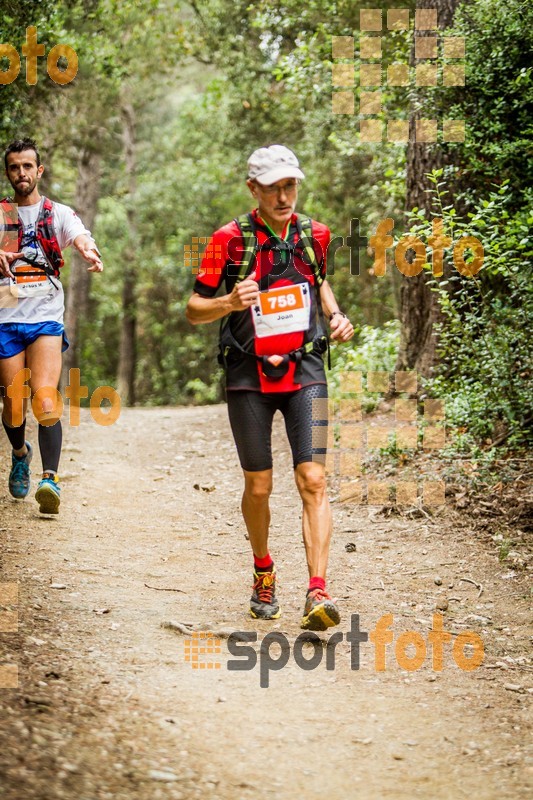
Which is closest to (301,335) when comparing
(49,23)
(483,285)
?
(483,285)

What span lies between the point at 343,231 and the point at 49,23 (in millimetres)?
8549

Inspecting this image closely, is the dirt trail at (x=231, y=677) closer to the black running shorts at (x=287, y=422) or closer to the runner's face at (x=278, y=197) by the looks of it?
the black running shorts at (x=287, y=422)

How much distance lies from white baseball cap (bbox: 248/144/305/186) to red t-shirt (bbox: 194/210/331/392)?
0.79 feet

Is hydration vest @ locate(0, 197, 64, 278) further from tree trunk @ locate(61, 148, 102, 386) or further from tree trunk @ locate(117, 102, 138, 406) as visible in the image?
tree trunk @ locate(117, 102, 138, 406)

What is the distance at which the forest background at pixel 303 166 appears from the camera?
24.3 feet

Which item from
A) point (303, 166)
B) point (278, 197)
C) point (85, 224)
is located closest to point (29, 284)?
point (278, 197)

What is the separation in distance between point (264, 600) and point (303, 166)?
14.5 meters

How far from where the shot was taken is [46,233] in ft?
20.0

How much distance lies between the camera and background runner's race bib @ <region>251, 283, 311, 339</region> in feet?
14.9

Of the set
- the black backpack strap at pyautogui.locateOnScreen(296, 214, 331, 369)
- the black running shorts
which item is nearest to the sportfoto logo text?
the black running shorts

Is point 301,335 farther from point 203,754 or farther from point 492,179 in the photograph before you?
point 492,179

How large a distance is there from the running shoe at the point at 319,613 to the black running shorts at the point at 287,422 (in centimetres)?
68

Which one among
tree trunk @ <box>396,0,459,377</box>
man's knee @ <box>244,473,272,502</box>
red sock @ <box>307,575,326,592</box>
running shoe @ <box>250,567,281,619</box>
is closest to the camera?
red sock @ <box>307,575,326,592</box>

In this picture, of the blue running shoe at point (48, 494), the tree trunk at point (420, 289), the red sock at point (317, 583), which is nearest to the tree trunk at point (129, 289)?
the tree trunk at point (420, 289)
